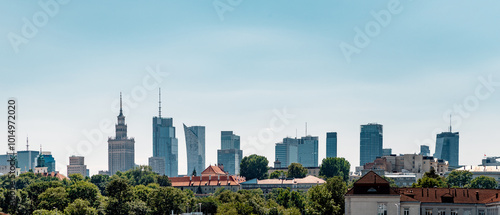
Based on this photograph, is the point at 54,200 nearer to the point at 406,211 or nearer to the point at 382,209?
the point at 382,209

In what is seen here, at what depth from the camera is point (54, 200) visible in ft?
470

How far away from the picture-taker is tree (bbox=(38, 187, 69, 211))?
14156cm

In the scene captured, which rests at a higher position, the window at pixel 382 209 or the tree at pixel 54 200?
the window at pixel 382 209

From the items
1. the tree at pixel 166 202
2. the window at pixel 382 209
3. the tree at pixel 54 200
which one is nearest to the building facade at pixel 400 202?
the window at pixel 382 209

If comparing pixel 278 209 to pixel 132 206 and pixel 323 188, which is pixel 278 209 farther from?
pixel 132 206

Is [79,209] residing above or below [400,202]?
below

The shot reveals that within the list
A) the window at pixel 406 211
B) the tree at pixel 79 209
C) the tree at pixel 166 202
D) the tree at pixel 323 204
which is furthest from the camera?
the tree at pixel 166 202

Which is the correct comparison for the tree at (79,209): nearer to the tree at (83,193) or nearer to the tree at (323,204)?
the tree at (83,193)

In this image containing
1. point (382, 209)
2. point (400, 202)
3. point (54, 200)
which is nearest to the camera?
point (382, 209)

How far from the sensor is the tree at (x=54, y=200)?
5573 inches

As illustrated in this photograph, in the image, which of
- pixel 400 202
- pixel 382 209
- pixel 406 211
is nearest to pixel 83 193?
pixel 382 209

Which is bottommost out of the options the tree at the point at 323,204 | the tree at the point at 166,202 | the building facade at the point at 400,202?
the tree at the point at 166,202

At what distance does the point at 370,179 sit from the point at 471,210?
14.4 metres

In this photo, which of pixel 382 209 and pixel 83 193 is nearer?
pixel 382 209
